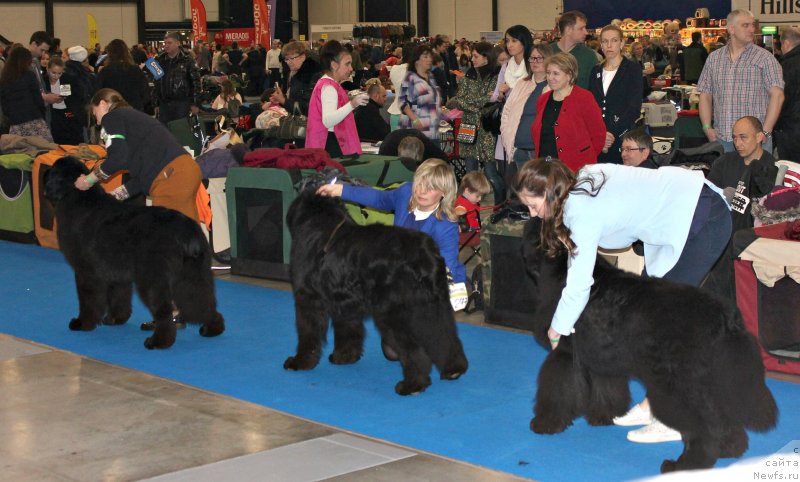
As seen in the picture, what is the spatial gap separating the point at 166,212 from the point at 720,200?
3390 mm

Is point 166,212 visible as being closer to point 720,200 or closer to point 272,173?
point 272,173

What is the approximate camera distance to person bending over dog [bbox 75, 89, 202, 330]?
6805 millimetres

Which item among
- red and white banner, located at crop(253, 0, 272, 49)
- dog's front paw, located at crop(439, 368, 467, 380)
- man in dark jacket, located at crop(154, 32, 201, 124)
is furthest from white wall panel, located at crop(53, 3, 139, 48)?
dog's front paw, located at crop(439, 368, 467, 380)

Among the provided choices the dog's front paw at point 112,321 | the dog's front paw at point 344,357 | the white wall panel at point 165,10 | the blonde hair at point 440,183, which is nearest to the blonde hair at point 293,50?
the dog's front paw at point 112,321

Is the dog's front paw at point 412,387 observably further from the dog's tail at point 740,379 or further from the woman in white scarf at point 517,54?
the woman in white scarf at point 517,54

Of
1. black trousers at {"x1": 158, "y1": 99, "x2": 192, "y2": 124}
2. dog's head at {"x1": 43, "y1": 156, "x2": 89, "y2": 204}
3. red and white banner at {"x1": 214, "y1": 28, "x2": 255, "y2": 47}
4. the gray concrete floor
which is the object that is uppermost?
red and white banner at {"x1": 214, "y1": 28, "x2": 255, "y2": 47}

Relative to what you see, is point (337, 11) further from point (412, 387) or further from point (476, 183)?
point (412, 387)

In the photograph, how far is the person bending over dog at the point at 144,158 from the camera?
6805 millimetres

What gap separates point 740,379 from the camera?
3.86 m

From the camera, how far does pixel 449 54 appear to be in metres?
21.6

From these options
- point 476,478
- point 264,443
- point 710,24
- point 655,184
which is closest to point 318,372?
point 264,443

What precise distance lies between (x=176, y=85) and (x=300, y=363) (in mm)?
7581

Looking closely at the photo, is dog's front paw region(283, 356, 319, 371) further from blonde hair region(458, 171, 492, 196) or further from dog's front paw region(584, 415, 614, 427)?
blonde hair region(458, 171, 492, 196)

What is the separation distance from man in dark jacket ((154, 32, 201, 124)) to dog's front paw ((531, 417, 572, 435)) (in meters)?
8.87
